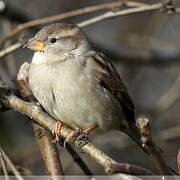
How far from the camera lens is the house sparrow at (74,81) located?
3.16 meters

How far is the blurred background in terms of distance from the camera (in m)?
4.43

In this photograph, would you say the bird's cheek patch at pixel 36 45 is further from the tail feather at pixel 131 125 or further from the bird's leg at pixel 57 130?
the tail feather at pixel 131 125

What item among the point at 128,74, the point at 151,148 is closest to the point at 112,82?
the point at 151,148

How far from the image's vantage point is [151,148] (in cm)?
186

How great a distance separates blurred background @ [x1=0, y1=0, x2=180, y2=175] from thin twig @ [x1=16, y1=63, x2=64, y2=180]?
0.92 metres

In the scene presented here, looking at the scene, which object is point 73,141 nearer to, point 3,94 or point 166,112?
point 3,94

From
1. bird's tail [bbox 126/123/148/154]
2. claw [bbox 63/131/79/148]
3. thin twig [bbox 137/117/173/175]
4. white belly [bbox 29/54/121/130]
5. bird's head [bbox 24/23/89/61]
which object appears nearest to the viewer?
thin twig [bbox 137/117/173/175]

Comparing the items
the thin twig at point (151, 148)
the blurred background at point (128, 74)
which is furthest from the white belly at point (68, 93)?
the thin twig at point (151, 148)

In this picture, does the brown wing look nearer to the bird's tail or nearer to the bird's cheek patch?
the bird's tail

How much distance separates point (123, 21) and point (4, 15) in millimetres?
2105

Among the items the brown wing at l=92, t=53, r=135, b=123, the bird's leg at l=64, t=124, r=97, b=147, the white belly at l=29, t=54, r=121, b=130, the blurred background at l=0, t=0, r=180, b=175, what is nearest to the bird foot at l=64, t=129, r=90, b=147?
the bird's leg at l=64, t=124, r=97, b=147

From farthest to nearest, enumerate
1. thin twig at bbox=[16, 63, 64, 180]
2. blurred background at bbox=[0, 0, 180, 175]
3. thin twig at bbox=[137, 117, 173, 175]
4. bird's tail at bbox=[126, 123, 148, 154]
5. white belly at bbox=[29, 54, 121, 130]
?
blurred background at bbox=[0, 0, 180, 175] → bird's tail at bbox=[126, 123, 148, 154] → white belly at bbox=[29, 54, 121, 130] → thin twig at bbox=[16, 63, 64, 180] → thin twig at bbox=[137, 117, 173, 175]

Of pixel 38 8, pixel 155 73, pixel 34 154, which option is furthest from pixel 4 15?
pixel 155 73

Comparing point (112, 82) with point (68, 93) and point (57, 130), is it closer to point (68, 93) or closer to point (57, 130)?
point (68, 93)
